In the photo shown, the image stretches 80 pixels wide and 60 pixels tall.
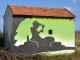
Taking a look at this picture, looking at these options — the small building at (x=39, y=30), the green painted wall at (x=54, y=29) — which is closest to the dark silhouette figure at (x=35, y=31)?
the small building at (x=39, y=30)

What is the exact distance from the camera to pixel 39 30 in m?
17.5

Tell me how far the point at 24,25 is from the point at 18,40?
4.16ft

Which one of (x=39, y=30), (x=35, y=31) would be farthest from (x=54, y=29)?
(x=35, y=31)

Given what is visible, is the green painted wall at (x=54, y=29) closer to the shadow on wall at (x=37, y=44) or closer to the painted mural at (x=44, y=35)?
the painted mural at (x=44, y=35)

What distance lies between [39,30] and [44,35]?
59 cm

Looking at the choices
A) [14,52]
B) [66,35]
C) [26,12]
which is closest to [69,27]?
[66,35]

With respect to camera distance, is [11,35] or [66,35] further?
[66,35]

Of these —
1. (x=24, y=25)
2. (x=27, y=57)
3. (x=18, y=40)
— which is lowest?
(x=27, y=57)

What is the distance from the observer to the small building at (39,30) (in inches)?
671

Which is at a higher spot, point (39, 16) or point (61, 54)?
point (39, 16)

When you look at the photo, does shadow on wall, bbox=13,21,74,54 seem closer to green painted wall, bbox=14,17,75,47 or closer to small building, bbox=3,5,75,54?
small building, bbox=3,5,75,54

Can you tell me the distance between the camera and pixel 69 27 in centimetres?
1841

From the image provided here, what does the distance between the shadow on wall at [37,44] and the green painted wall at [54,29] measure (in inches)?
10.1

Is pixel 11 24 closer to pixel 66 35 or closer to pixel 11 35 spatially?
pixel 11 35
